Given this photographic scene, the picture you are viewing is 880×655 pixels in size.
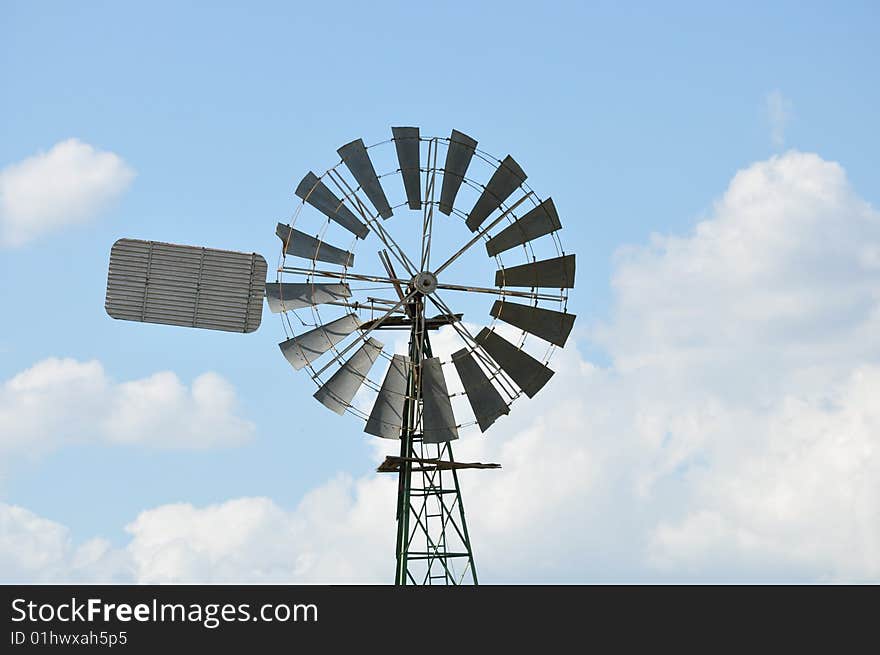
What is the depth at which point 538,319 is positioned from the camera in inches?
848

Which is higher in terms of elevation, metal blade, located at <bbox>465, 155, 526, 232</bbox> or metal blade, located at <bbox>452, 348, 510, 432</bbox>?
metal blade, located at <bbox>465, 155, 526, 232</bbox>

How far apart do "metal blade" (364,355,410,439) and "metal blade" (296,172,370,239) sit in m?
2.28

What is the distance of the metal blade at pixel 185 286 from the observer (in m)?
20.8

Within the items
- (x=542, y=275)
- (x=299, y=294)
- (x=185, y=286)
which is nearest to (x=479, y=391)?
(x=542, y=275)

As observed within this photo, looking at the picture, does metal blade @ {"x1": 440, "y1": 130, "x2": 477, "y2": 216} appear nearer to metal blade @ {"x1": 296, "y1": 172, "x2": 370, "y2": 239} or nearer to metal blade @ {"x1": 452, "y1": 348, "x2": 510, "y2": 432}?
metal blade @ {"x1": 296, "y1": 172, "x2": 370, "y2": 239}

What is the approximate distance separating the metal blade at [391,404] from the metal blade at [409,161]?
272 centimetres

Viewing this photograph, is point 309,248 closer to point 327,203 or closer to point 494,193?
point 327,203

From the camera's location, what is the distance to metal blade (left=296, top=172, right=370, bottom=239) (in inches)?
839

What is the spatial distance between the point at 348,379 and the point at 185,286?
122 inches

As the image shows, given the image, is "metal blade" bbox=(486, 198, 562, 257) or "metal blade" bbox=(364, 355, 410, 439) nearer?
"metal blade" bbox=(364, 355, 410, 439)

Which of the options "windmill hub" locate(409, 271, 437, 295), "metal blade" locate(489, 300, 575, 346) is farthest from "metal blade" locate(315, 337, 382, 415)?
"metal blade" locate(489, 300, 575, 346)
